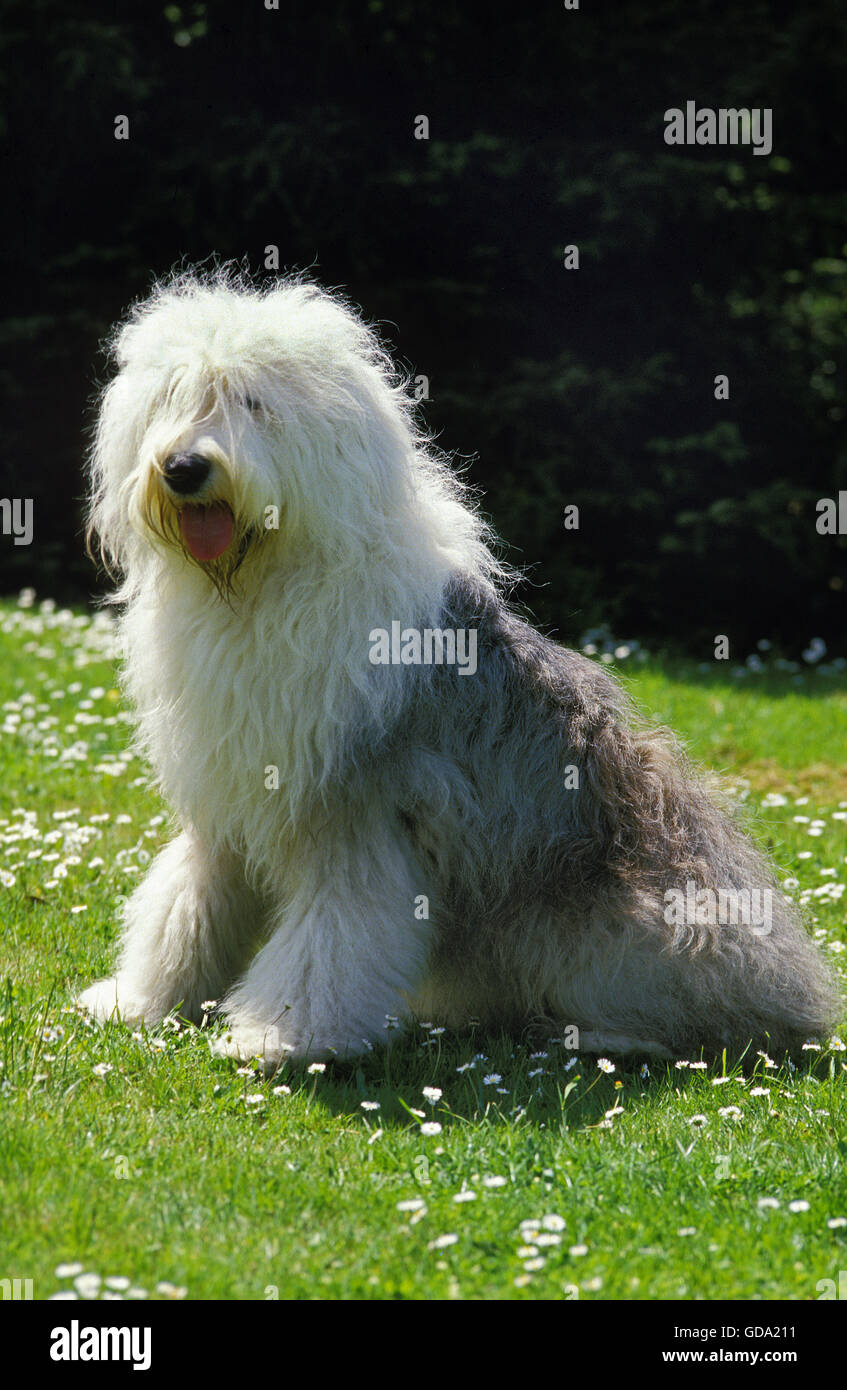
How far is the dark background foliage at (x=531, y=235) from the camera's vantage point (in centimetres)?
1077

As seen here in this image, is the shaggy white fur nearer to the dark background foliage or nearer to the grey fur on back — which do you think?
the grey fur on back

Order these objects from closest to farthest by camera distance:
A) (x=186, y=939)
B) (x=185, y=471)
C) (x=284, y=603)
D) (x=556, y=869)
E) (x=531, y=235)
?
→ (x=185, y=471)
(x=284, y=603)
(x=556, y=869)
(x=186, y=939)
(x=531, y=235)

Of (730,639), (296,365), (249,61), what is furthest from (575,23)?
(296,365)

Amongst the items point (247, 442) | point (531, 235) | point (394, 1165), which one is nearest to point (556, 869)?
point (394, 1165)

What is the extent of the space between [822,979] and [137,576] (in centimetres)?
244

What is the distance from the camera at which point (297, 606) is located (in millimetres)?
3875

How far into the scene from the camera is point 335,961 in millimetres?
3918

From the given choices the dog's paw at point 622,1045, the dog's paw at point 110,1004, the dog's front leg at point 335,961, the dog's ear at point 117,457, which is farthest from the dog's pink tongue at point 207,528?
the dog's paw at point 622,1045

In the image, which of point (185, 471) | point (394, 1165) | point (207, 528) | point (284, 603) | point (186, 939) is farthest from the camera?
point (186, 939)

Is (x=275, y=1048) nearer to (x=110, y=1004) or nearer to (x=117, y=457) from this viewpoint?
(x=110, y=1004)

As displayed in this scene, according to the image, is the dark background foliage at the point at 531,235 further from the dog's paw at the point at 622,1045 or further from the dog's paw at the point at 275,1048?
the dog's paw at the point at 275,1048

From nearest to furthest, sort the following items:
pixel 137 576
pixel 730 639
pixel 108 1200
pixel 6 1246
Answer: pixel 6 1246
pixel 108 1200
pixel 137 576
pixel 730 639

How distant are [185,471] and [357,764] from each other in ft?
3.08

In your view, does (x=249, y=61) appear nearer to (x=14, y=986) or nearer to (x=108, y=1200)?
(x=14, y=986)
